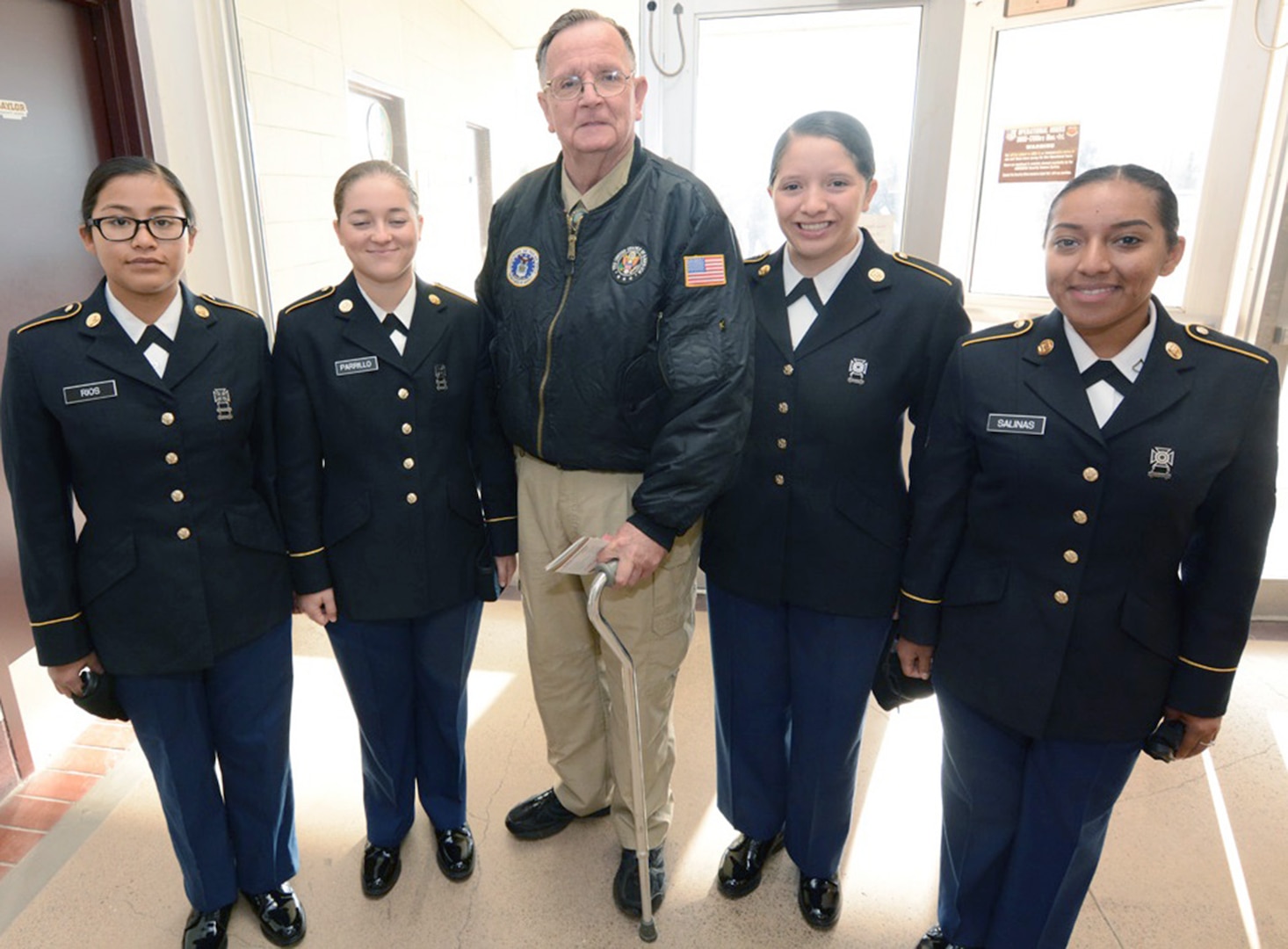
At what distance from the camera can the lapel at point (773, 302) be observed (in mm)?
1587

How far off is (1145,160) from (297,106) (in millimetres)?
3199

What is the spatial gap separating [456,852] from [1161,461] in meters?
1.76

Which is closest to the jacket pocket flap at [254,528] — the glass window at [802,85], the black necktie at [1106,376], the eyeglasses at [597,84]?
the eyeglasses at [597,84]

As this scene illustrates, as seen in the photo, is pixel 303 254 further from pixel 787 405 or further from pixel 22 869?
pixel 787 405

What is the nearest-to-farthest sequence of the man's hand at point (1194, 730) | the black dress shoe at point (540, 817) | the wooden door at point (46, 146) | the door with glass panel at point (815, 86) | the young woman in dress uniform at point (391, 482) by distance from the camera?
the man's hand at point (1194, 730) → the young woman in dress uniform at point (391, 482) → the black dress shoe at point (540, 817) → the wooden door at point (46, 146) → the door with glass panel at point (815, 86)

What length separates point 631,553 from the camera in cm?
152

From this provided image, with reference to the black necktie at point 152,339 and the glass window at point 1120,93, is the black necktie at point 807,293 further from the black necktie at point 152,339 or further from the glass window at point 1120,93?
the glass window at point 1120,93

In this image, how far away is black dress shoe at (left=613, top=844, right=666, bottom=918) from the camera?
1.86 meters

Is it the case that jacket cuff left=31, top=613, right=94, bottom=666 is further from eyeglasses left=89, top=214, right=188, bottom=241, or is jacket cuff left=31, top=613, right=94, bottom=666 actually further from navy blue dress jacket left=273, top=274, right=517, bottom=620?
eyeglasses left=89, top=214, right=188, bottom=241

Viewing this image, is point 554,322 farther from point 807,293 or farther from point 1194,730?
point 1194,730

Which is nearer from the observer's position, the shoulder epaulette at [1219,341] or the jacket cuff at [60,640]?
the shoulder epaulette at [1219,341]

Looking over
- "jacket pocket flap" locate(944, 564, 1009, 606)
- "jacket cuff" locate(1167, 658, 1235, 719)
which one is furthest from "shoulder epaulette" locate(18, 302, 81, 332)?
"jacket cuff" locate(1167, 658, 1235, 719)

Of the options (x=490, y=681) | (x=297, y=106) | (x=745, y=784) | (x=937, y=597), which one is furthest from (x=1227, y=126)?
(x=297, y=106)

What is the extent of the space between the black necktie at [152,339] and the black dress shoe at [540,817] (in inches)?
56.0
